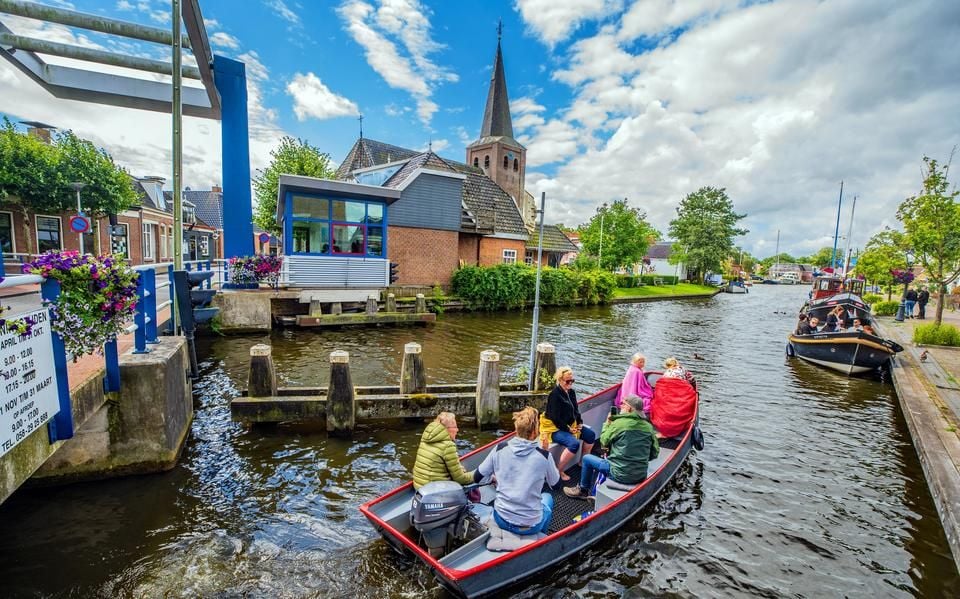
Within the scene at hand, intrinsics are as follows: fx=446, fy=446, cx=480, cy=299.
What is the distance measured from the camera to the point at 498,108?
163 ft

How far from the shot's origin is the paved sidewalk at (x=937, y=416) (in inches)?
236

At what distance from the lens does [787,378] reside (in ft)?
44.6

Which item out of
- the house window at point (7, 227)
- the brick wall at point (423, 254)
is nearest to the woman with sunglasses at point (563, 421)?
the brick wall at point (423, 254)

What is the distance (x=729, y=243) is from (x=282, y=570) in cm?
6358

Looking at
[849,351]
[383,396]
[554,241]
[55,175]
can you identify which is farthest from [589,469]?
[554,241]

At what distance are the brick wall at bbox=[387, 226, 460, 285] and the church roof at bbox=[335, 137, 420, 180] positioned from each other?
11360 millimetres

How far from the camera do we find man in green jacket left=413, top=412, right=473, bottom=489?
4.74 m

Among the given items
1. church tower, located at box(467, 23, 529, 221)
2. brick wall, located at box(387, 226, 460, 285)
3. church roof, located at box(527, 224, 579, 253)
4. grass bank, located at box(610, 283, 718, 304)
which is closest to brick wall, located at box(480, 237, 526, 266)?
brick wall, located at box(387, 226, 460, 285)

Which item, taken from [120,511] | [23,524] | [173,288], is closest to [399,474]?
[120,511]

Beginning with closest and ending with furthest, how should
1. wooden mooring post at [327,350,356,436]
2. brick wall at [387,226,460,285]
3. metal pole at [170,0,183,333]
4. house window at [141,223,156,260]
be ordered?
1. wooden mooring post at [327,350,356,436]
2. metal pole at [170,0,183,333]
3. brick wall at [387,226,460,285]
4. house window at [141,223,156,260]

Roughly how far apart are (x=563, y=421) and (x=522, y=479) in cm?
193

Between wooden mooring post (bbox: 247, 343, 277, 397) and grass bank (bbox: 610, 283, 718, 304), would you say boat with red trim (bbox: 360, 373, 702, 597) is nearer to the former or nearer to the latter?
wooden mooring post (bbox: 247, 343, 277, 397)

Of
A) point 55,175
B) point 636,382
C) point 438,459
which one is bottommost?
point 438,459

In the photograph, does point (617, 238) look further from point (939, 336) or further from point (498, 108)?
point (939, 336)
